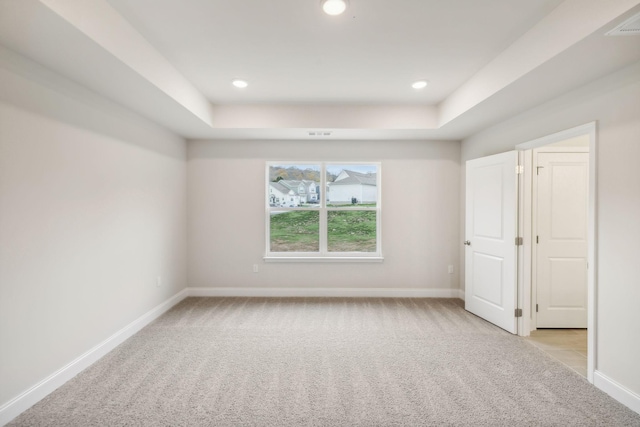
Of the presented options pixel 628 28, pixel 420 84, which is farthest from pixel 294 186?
pixel 628 28

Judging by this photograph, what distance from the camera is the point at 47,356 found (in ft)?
7.11

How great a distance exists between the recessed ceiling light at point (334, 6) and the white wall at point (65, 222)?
2104 millimetres

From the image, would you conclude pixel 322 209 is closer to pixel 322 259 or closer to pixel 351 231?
pixel 351 231

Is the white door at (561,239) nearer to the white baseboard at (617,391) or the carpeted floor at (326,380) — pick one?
the carpeted floor at (326,380)

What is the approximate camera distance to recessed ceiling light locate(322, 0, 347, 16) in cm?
183

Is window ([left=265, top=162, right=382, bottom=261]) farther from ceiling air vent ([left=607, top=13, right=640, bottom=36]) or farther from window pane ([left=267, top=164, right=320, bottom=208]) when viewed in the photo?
ceiling air vent ([left=607, top=13, right=640, bottom=36])

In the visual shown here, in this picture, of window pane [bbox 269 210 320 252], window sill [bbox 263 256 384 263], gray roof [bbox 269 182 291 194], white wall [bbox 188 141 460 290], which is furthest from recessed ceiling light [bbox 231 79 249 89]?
window sill [bbox 263 256 384 263]

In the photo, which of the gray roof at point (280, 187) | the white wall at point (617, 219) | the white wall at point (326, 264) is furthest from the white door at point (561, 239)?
the gray roof at point (280, 187)

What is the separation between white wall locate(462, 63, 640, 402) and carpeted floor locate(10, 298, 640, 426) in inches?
13.9

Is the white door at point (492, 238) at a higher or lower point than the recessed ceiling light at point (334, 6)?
→ lower

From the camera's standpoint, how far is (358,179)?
181 inches

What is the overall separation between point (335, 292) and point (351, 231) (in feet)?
3.25

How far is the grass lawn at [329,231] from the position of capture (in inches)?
181

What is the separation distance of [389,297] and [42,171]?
4.21m
